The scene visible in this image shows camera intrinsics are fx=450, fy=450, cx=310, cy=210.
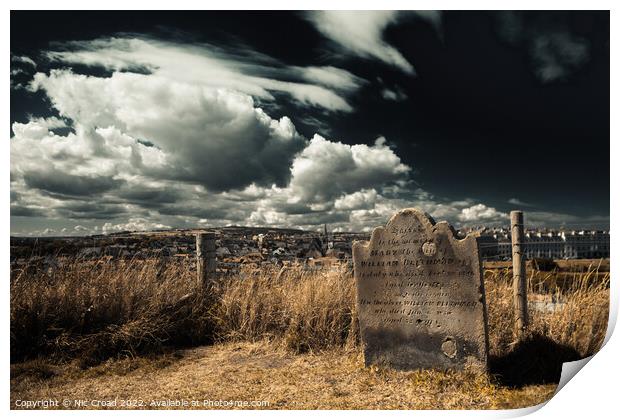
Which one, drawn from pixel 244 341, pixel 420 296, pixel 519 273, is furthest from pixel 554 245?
pixel 244 341

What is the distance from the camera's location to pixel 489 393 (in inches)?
179

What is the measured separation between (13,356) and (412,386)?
4.91 metres

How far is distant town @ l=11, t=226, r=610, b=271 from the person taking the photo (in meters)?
6.39

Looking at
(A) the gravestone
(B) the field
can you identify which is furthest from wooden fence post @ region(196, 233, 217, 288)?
(A) the gravestone

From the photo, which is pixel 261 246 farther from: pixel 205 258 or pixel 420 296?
pixel 420 296

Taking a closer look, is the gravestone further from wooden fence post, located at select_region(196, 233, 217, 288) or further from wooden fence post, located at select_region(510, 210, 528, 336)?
wooden fence post, located at select_region(196, 233, 217, 288)

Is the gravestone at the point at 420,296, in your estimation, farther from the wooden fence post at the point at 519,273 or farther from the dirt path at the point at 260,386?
the wooden fence post at the point at 519,273

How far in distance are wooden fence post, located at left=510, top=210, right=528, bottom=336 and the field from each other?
17 cm

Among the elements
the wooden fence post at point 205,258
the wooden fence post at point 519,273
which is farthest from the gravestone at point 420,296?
the wooden fence post at point 205,258

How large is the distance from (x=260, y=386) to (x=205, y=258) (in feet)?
10.2

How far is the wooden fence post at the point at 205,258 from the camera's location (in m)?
7.61

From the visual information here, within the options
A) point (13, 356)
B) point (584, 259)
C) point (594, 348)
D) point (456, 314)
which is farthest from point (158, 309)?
point (584, 259)

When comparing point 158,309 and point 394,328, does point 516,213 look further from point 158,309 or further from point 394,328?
point 158,309

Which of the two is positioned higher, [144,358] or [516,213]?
[516,213]
